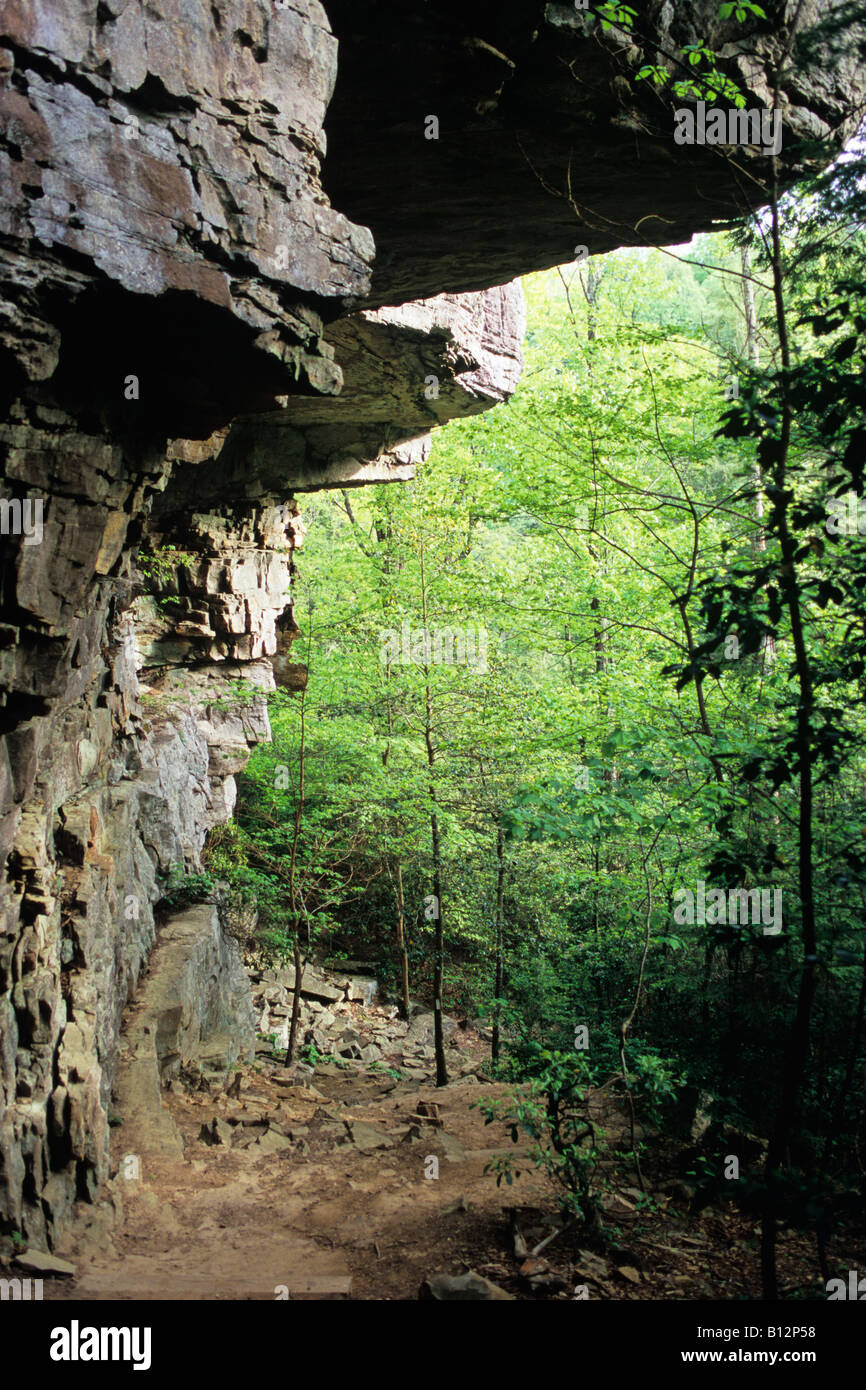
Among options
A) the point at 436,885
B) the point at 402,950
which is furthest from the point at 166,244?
the point at 402,950

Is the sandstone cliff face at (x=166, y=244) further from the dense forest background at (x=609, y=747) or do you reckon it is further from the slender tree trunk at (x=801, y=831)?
the slender tree trunk at (x=801, y=831)

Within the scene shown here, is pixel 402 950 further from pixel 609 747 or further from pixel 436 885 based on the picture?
pixel 609 747

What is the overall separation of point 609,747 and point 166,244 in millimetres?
4650

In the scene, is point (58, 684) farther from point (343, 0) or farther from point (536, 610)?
point (536, 610)

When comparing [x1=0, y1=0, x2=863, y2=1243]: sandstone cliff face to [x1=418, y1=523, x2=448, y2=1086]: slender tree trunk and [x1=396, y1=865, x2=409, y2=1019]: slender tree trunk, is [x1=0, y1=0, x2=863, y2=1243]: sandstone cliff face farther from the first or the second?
[x1=396, y1=865, x2=409, y2=1019]: slender tree trunk

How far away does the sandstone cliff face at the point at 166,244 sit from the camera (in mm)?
5230

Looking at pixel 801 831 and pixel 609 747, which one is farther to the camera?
pixel 609 747

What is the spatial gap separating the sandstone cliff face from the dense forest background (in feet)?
7.02

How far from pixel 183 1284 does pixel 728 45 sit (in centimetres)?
1075

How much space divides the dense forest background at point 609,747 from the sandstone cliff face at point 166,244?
2.14m

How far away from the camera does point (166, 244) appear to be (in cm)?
553

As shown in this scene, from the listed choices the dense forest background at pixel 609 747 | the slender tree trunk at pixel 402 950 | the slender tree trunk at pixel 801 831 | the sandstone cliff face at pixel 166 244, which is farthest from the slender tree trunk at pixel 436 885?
the slender tree trunk at pixel 801 831

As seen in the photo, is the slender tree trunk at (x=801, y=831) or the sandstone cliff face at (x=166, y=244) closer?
the slender tree trunk at (x=801, y=831)

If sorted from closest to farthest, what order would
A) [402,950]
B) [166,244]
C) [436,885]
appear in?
[166,244] < [436,885] < [402,950]
